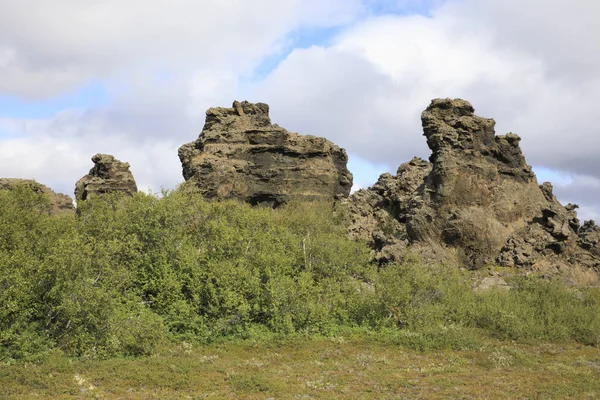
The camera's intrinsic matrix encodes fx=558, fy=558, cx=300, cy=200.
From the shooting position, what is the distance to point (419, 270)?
133 ft

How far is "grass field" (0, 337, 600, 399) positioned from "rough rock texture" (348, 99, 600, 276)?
26.1 m

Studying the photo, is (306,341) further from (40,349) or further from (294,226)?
(294,226)

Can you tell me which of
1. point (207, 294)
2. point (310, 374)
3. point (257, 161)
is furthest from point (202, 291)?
point (257, 161)

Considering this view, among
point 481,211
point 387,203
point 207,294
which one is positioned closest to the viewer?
point 207,294

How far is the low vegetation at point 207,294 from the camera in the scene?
27500 millimetres

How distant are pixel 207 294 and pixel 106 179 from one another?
173 ft

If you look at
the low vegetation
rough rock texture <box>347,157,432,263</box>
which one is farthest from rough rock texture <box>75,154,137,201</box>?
the low vegetation

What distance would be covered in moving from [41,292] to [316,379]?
47.2 ft

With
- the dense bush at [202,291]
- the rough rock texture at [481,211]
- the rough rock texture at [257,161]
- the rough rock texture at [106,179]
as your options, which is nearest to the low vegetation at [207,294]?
the dense bush at [202,291]

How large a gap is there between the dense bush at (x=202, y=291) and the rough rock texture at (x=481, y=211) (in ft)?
51.8

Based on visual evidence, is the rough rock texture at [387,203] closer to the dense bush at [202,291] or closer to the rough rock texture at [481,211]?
the rough rock texture at [481,211]

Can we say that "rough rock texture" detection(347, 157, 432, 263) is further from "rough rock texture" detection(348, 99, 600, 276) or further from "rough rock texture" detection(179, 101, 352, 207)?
"rough rock texture" detection(179, 101, 352, 207)

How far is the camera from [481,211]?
61.6 metres

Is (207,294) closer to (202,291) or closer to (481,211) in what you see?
(202,291)
